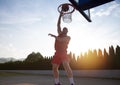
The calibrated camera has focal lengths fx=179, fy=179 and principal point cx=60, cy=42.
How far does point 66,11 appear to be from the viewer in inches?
356

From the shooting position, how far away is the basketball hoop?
8934 millimetres

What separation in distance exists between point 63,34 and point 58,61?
936mm

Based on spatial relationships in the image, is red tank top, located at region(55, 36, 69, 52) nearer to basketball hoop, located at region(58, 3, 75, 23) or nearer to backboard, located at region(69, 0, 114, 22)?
basketball hoop, located at region(58, 3, 75, 23)

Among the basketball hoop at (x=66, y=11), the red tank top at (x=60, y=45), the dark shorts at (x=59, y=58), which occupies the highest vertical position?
the basketball hoop at (x=66, y=11)

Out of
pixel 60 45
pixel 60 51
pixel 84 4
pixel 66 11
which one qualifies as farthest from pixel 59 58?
pixel 84 4

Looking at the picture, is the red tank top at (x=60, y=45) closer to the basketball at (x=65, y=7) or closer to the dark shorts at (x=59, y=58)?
the dark shorts at (x=59, y=58)

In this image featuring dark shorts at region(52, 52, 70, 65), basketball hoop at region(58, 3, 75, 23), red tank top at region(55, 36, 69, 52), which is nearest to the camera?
dark shorts at region(52, 52, 70, 65)

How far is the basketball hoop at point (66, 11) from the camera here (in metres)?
8.93

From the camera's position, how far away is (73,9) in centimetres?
953

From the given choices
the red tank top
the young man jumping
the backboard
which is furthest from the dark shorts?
the backboard

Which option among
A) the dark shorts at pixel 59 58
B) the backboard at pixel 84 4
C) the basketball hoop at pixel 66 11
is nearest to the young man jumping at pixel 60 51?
the dark shorts at pixel 59 58

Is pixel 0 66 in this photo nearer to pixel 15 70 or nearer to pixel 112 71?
pixel 15 70

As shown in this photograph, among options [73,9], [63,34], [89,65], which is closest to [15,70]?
Result: [89,65]

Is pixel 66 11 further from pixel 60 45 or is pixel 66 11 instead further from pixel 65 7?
pixel 60 45
